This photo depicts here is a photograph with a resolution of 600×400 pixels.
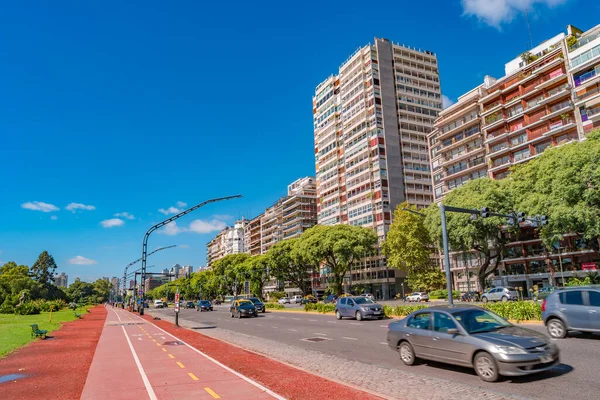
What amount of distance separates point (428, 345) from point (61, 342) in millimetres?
18144

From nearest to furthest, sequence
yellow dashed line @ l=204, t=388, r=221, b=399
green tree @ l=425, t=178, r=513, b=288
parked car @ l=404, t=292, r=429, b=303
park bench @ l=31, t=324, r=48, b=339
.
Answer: yellow dashed line @ l=204, t=388, r=221, b=399 → park bench @ l=31, t=324, r=48, b=339 → green tree @ l=425, t=178, r=513, b=288 → parked car @ l=404, t=292, r=429, b=303

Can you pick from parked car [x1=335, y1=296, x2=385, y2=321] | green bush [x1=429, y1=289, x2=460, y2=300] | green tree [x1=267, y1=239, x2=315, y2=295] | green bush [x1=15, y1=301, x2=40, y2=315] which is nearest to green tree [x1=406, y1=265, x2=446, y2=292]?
green bush [x1=429, y1=289, x2=460, y2=300]

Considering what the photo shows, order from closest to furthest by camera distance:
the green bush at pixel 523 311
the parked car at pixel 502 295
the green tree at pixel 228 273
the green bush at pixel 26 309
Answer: the green bush at pixel 523 311 < the parked car at pixel 502 295 < the green bush at pixel 26 309 < the green tree at pixel 228 273

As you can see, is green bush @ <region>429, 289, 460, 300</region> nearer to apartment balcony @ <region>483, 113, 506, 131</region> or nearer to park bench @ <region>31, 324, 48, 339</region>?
apartment balcony @ <region>483, 113, 506, 131</region>

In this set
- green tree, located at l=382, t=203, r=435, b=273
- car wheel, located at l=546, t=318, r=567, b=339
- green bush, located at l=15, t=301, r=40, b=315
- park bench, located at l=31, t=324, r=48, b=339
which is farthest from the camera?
green tree, located at l=382, t=203, r=435, b=273

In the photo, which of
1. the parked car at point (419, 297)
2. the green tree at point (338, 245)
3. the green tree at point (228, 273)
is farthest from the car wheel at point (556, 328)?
the green tree at point (228, 273)

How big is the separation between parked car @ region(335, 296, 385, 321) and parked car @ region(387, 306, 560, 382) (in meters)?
15.3

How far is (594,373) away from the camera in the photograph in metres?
8.49

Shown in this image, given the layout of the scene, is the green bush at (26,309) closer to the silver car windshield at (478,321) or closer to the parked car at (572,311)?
the silver car windshield at (478,321)

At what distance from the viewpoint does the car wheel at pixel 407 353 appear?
10245mm

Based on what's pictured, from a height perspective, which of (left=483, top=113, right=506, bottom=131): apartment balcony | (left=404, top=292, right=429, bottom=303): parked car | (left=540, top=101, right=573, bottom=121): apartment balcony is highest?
(left=483, top=113, right=506, bottom=131): apartment balcony

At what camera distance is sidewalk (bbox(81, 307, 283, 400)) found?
26.4 feet

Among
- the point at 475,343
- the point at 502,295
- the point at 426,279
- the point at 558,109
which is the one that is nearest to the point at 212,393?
the point at 475,343

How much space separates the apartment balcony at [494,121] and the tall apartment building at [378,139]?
19948 mm
